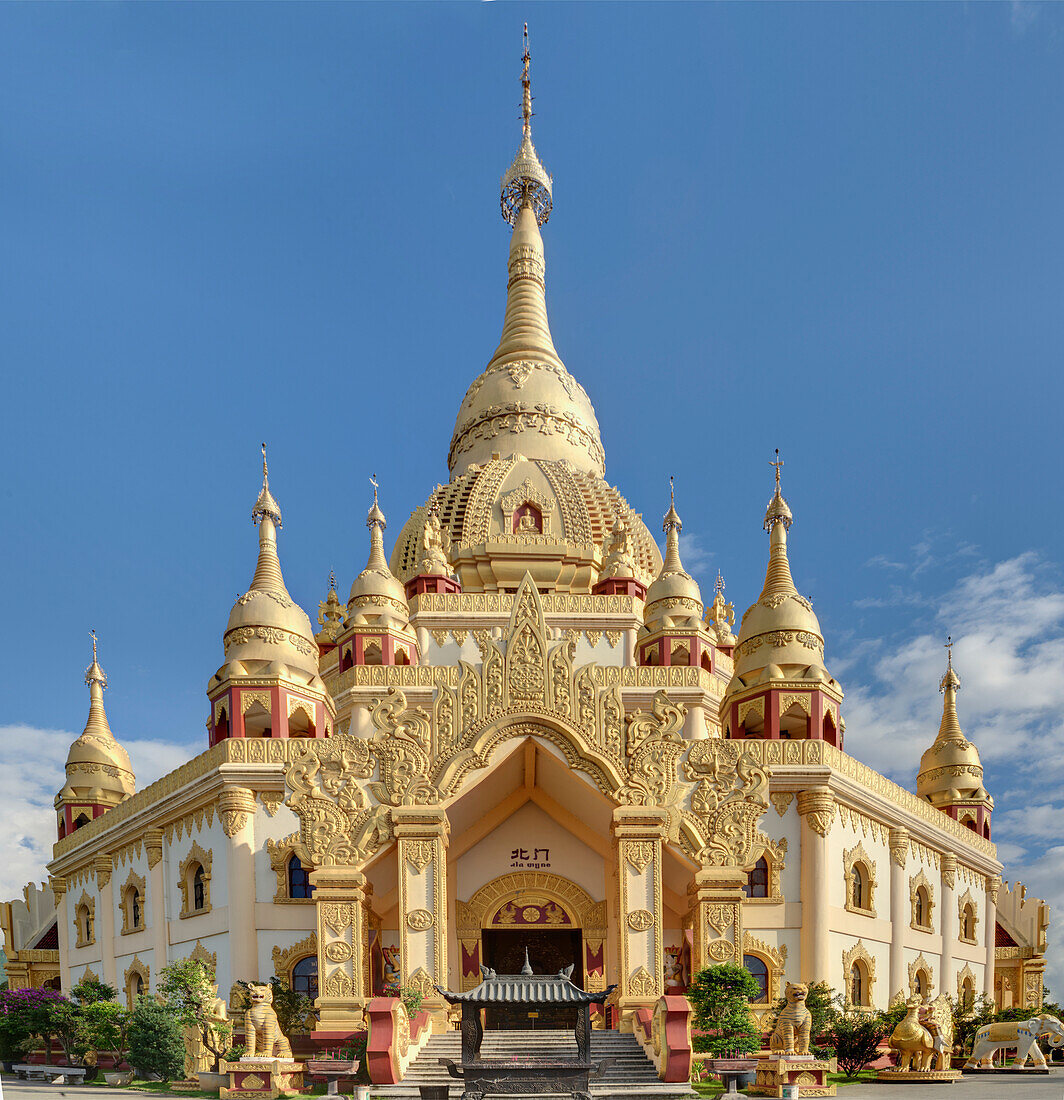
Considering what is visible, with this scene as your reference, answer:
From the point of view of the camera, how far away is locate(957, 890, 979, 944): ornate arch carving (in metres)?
39.2

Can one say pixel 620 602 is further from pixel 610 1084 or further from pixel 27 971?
pixel 27 971

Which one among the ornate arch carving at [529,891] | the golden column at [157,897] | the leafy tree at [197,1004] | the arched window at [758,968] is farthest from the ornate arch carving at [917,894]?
the golden column at [157,897]

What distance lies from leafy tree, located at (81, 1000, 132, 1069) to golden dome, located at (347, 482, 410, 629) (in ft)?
41.7

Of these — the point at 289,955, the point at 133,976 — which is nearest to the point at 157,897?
the point at 133,976

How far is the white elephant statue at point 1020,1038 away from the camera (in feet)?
95.3

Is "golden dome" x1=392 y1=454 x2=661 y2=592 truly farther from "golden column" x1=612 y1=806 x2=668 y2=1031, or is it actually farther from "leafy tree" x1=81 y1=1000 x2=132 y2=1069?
"leafy tree" x1=81 y1=1000 x2=132 y2=1069

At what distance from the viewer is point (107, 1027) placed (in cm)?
2939

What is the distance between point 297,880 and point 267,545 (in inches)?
435

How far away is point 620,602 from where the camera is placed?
38125 millimetres

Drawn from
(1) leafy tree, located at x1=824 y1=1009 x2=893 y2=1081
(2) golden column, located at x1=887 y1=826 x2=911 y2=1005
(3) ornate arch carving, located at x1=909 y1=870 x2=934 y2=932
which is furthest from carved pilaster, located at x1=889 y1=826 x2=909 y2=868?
(1) leafy tree, located at x1=824 y1=1009 x2=893 y2=1081

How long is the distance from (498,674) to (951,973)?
815 inches

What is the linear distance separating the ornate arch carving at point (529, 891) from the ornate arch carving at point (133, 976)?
10831 mm

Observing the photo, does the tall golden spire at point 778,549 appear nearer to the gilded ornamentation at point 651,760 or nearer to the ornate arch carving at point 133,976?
the gilded ornamentation at point 651,760

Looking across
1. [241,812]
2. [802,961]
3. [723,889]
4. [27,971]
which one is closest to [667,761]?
[723,889]
